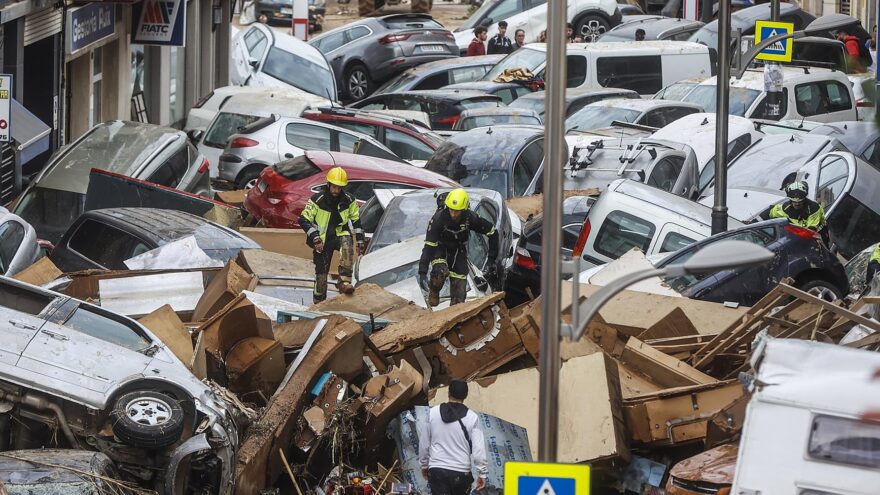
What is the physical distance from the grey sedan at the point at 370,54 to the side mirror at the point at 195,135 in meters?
8.68

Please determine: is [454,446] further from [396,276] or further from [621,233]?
[621,233]

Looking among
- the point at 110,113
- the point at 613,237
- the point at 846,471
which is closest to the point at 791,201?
the point at 613,237

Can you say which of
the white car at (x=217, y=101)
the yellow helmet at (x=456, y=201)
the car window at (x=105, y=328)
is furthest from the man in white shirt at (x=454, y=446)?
the white car at (x=217, y=101)

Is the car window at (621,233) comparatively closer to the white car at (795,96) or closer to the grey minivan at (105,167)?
the grey minivan at (105,167)

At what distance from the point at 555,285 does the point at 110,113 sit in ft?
65.1

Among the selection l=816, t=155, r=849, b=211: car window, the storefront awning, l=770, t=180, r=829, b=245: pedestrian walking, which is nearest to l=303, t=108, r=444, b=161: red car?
the storefront awning

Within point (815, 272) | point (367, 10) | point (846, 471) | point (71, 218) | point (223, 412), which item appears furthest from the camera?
point (367, 10)

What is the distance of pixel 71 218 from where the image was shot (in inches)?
705

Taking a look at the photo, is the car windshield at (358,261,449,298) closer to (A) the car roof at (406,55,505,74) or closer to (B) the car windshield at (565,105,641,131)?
(B) the car windshield at (565,105,641,131)

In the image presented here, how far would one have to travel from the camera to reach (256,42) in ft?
100.0

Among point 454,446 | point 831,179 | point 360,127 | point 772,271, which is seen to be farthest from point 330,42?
point 454,446

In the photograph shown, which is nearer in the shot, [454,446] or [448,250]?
[454,446]

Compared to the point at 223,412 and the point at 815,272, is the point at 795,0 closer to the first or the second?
the point at 815,272

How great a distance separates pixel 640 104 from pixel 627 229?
8.84 m
